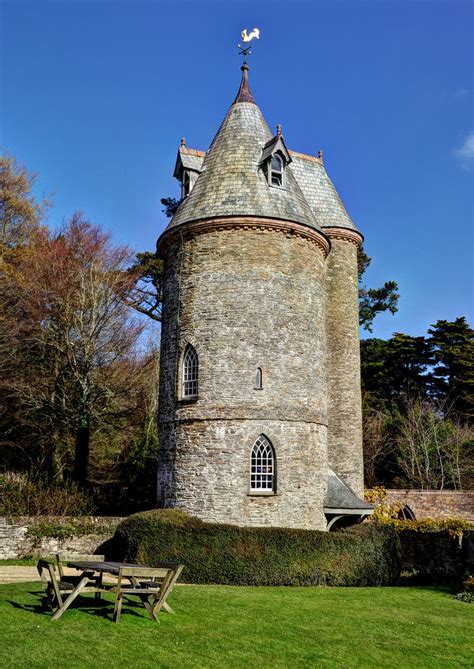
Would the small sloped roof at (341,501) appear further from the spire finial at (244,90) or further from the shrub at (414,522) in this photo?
the spire finial at (244,90)

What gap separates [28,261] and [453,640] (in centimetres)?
2332

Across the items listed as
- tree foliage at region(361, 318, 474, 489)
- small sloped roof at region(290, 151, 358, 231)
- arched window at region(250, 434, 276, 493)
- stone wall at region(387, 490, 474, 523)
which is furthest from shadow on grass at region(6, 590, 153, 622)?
tree foliage at region(361, 318, 474, 489)

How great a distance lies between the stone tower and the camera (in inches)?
738

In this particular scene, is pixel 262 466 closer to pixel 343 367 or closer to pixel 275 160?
pixel 343 367

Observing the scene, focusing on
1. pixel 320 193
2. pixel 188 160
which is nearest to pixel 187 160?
pixel 188 160

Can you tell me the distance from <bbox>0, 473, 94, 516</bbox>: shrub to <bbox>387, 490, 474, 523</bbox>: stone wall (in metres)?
13.7

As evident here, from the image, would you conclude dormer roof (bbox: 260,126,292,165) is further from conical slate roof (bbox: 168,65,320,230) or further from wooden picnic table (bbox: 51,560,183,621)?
wooden picnic table (bbox: 51,560,183,621)

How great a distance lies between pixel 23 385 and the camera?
2556 centimetres

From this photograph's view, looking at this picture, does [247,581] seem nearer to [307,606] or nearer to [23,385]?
[307,606]

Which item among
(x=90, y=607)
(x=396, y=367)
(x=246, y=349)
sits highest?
(x=396, y=367)

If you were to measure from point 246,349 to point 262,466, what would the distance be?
11.2 ft

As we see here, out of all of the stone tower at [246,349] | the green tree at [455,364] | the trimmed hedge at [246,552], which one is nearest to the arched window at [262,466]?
the stone tower at [246,349]

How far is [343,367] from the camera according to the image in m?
24.5

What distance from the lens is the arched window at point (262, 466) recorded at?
735 inches
